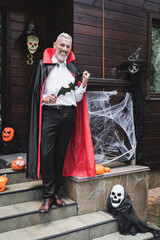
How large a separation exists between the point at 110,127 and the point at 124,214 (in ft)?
4.02

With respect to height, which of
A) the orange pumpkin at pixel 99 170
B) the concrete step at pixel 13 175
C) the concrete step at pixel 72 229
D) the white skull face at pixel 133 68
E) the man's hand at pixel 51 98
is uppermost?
the white skull face at pixel 133 68


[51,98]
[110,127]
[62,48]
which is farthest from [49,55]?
[110,127]

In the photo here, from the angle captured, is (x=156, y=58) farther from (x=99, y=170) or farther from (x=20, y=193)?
(x=20, y=193)

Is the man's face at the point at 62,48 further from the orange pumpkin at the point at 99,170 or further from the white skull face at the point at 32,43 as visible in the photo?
the white skull face at the point at 32,43

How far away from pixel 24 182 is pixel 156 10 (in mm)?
4274

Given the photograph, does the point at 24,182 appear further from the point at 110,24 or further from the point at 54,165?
the point at 110,24

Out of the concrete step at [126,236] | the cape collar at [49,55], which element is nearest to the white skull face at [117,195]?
the concrete step at [126,236]

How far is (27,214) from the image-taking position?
3197mm

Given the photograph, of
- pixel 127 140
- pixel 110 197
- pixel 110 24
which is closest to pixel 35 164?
pixel 110 197

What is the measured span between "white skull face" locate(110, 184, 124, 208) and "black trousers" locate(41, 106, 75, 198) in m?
0.78

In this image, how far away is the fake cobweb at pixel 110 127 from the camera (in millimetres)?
3967

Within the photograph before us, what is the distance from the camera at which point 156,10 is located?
5.71m

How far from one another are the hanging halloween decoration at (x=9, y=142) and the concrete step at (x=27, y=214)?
1496 millimetres

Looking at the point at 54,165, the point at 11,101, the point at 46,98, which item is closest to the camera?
the point at 46,98
